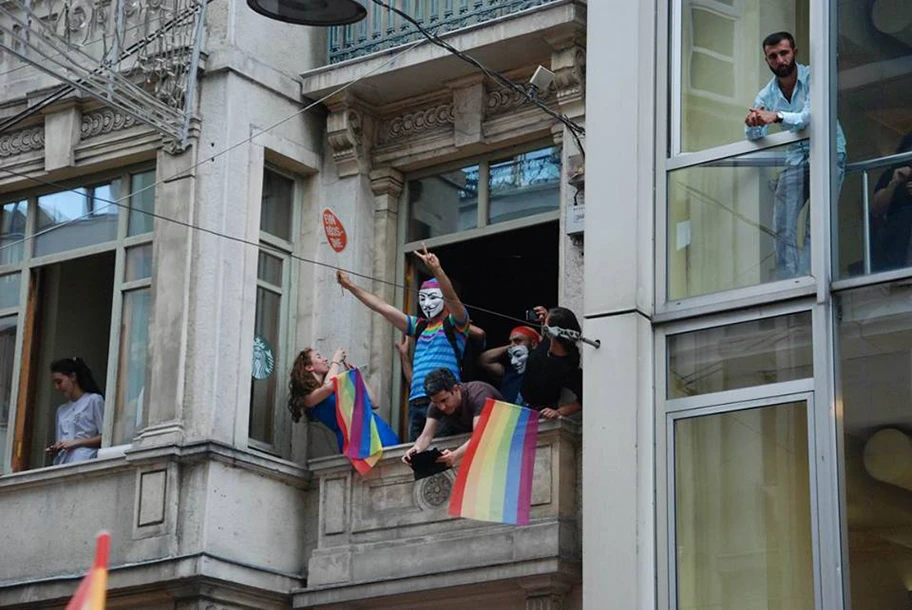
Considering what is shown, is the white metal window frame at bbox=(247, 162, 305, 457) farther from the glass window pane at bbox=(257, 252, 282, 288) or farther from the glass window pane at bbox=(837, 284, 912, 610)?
the glass window pane at bbox=(837, 284, 912, 610)

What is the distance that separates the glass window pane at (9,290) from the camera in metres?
19.2

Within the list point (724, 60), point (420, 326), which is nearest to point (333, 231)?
point (420, 326)

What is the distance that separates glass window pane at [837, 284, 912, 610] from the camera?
12773 mm

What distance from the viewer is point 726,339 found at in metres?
13.7

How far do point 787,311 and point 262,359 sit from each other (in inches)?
234

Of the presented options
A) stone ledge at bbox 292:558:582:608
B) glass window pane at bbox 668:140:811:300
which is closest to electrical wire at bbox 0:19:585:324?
stone ledge at bbox 292:558:582:608

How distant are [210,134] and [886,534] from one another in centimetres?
733

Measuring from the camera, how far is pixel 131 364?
18.1 metres

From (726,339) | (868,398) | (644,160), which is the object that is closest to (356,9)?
(644,160)

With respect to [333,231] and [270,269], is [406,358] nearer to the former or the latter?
[333,231]

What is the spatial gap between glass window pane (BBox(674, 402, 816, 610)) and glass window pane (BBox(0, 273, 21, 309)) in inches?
304

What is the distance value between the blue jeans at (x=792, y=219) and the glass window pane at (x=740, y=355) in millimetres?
344

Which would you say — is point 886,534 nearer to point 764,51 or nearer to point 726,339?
point 726,339

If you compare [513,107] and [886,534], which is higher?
[513,107]
